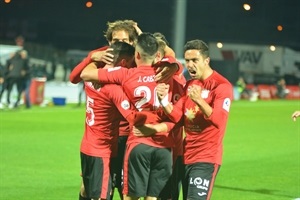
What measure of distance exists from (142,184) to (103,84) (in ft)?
3.64

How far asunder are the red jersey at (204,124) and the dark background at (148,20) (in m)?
50.1

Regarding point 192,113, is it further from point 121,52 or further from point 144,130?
point 121,52

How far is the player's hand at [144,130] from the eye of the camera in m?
8.20

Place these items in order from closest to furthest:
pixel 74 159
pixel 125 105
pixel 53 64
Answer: pixel 125 105, pixel 74 159, pixel 53 64

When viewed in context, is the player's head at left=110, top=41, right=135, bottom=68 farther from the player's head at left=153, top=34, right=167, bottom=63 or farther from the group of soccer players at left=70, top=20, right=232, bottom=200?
the player's head at left=153, top=34, right=167, bottom=63

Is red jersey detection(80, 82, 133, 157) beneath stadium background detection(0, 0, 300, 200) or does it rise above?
above

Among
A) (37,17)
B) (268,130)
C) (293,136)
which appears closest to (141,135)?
(293,136)

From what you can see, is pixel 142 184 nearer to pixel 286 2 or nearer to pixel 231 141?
pixel 231 141

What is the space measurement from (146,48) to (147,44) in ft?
0.16

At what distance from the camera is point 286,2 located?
66.2m

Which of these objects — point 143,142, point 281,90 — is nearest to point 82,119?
point 143,142

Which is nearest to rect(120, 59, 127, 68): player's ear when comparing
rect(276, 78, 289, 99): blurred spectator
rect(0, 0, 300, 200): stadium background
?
rect(0, 0, 300, 200): stadium background

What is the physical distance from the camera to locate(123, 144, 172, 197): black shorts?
8.30 meters

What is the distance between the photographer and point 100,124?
8.71 metres
